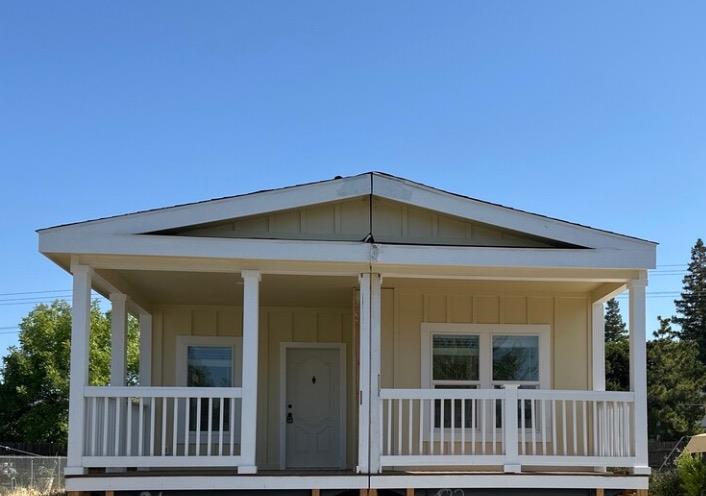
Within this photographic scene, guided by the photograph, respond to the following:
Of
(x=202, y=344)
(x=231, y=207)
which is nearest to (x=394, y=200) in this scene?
(x=231, y=207)

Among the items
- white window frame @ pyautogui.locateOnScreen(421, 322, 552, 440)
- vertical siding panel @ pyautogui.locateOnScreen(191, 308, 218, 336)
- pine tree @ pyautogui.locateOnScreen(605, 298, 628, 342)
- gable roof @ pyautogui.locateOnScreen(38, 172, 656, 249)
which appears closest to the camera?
gable roof @ pyautogui.locateOnScreen(38, 172, 656, 249)

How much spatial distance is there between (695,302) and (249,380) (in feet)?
161

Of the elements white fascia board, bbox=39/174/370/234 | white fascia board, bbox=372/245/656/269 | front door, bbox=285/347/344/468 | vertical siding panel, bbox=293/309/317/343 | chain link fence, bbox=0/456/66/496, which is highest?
white fascia board, bbox=39/174/370/234

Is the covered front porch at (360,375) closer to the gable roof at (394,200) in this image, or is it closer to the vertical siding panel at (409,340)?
the vertical siding panel at (409,340)

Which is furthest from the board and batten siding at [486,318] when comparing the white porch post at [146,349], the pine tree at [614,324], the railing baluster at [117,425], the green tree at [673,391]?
the pine tree at [614,324]

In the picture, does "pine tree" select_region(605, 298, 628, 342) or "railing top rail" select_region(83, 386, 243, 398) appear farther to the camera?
"pine tree" select_region(605, 298, 628, 342)

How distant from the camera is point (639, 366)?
10641 mm

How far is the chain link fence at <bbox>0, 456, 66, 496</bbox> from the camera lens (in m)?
17.8

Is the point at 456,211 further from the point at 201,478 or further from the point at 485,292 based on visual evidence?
the point at 201,478

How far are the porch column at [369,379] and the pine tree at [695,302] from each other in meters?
45.6

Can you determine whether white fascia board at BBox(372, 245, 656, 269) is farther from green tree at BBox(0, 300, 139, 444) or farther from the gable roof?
green tree at BBox(0, 300, 139, 444)

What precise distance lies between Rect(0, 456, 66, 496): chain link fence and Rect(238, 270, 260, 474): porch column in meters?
8.37

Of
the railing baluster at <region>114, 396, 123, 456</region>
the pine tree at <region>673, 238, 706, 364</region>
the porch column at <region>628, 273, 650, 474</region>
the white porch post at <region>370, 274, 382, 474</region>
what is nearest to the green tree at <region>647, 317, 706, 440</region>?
the pine tree at <region>673, 238, 706, 364</region>

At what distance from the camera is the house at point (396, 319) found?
10.1m
